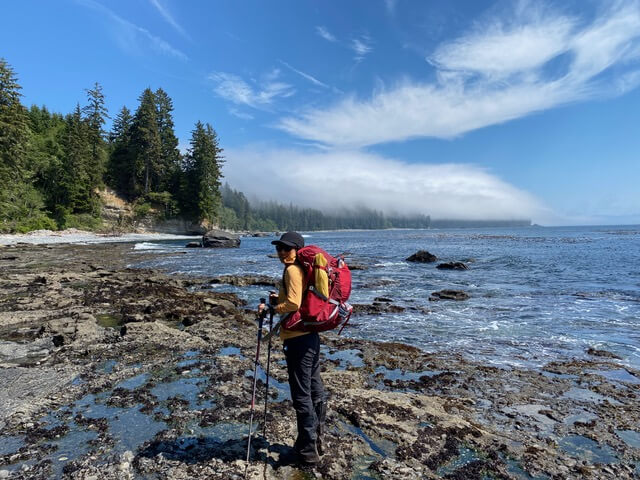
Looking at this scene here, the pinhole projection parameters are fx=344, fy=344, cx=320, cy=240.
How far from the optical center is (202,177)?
80.9 meters

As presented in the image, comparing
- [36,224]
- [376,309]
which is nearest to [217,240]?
[36,224]

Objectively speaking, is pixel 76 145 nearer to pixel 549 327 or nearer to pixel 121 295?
pixel 121 295

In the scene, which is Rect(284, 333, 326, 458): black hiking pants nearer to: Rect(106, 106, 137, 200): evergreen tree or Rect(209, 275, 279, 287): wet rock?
Rect(209, 275, 279, 287): wet rock

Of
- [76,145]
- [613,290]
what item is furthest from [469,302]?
[76,145]

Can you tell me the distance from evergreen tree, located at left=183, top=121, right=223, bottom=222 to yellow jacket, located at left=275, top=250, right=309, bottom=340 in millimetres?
80055

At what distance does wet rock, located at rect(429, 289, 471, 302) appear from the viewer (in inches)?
737

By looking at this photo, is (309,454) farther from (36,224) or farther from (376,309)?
(36,224)

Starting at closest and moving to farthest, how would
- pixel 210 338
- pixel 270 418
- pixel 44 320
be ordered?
pixel 270 418
pixel 210 338
pixel 44 320

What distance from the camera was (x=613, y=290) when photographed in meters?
21.3

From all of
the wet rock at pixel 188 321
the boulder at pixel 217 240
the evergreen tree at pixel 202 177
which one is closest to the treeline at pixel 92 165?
the evergreen tree at pixel 202 177

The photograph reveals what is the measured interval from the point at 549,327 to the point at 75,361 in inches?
607

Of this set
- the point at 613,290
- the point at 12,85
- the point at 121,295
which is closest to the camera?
the point at 121,295

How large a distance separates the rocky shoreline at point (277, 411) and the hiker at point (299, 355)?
1.04ft

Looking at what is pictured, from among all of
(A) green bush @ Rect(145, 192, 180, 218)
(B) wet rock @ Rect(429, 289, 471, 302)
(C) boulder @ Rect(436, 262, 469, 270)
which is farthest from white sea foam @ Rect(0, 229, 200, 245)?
(C) boulder @ Rect(436, 262, 469, 270)
